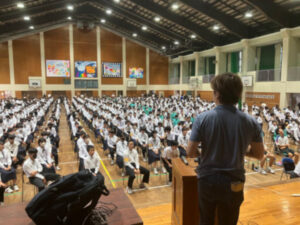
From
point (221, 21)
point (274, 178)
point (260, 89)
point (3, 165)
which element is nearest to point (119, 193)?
point (3, 165)

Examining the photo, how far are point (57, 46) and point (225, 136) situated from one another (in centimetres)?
3080

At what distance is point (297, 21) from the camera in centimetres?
1399

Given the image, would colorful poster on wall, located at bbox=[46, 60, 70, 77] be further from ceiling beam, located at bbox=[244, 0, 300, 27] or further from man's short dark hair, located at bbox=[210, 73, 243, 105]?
man's short dark hair, located at bbox=[210, 73, 243, 105]

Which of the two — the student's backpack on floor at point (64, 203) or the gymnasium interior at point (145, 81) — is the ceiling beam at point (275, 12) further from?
the student's backpack on floor at point (64, 203)

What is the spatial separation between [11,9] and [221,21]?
56.6ft

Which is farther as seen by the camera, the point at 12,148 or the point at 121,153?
the point at 12,148

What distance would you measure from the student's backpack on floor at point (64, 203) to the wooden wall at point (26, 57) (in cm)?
3001

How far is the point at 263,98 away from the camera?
1750cm

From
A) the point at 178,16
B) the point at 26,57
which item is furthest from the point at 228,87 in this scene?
the point at 26,57

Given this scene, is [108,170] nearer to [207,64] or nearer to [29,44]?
[207,64]

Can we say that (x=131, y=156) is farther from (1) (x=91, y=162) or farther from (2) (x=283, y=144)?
(2) (x=283, y=144)

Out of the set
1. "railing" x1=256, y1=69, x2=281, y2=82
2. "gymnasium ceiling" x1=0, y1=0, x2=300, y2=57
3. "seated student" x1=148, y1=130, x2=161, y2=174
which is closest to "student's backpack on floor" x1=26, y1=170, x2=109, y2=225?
"seated student" x1=148, y1=130, x2=161, y2=174

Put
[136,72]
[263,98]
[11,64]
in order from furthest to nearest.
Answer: [136,72] → [11,64] → [263,98]

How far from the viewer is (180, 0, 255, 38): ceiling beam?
1417cm
